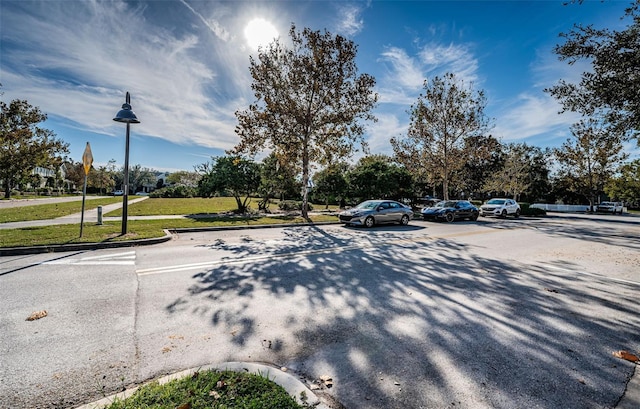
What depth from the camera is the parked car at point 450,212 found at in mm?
20125

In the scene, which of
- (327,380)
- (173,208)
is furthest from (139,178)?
(327,380)

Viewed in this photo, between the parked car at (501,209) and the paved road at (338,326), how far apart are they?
19.6 metres

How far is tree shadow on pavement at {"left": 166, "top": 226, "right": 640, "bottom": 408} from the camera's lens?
2709 millimetres

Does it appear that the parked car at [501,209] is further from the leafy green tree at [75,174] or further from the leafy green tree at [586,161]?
the leafy green tree at [75,174]

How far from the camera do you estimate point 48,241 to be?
27.7 feet

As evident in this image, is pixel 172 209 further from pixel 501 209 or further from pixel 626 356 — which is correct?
pixel 501 209

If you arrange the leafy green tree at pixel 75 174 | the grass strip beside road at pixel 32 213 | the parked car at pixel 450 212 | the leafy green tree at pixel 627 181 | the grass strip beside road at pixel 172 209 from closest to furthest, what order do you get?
the grass strip beside road at pixel 32 213 < the grass strip beside road at pixel 172 209 < the parked car at pixel 450 212 < the leafy green tree at pixel 627 181 < the leafy green tree at pixel 75 174

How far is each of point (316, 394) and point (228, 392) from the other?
29.0 inches

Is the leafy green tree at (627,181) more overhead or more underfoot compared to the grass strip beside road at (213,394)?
more overhead

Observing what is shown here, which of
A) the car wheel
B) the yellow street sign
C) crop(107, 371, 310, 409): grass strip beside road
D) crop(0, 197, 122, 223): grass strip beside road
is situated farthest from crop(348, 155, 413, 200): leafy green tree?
crop(107, 371, 310, 409): grass strip beside road

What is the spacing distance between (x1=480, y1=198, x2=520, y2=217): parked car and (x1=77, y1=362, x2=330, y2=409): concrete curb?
27349 millimetres

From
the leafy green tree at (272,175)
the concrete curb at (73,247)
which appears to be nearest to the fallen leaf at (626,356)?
the concrete curb at (73,247)

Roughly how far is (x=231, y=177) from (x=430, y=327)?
55.9ft

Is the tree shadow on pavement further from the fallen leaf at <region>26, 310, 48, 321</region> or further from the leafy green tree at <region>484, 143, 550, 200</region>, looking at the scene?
the leafy green tree at <region>484, 143, 550, 200</region>
